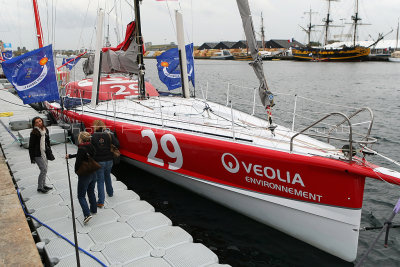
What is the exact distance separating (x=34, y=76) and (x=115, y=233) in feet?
15.9

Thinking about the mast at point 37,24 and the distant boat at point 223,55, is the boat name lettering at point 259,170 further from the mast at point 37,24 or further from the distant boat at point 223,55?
the distant boat at point 223,55

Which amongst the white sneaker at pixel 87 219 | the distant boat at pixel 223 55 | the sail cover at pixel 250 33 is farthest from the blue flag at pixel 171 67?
the distant boat at pixel 223 55

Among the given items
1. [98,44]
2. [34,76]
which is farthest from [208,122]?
[34,76]

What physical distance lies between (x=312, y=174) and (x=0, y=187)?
213 inches

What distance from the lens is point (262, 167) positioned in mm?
5520

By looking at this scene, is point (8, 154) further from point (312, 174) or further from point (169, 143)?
point (312, 174)

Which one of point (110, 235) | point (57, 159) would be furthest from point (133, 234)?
point (57, 159)

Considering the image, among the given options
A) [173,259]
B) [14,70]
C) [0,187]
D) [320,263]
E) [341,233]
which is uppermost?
[14,70]

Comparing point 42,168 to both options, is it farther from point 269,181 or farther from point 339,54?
point 339,54

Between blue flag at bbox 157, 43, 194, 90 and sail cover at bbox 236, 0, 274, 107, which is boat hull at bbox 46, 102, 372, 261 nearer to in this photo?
sail cover at bbox 236, 0, 274, 107

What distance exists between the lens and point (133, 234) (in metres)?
4.61

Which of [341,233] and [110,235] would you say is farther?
[341,233]

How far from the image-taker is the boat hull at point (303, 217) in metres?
5.02

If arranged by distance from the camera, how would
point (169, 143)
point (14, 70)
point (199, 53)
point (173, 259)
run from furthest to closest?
point (199, 53) < point (14, 70) < point (169, 143) < point (173, 259)
